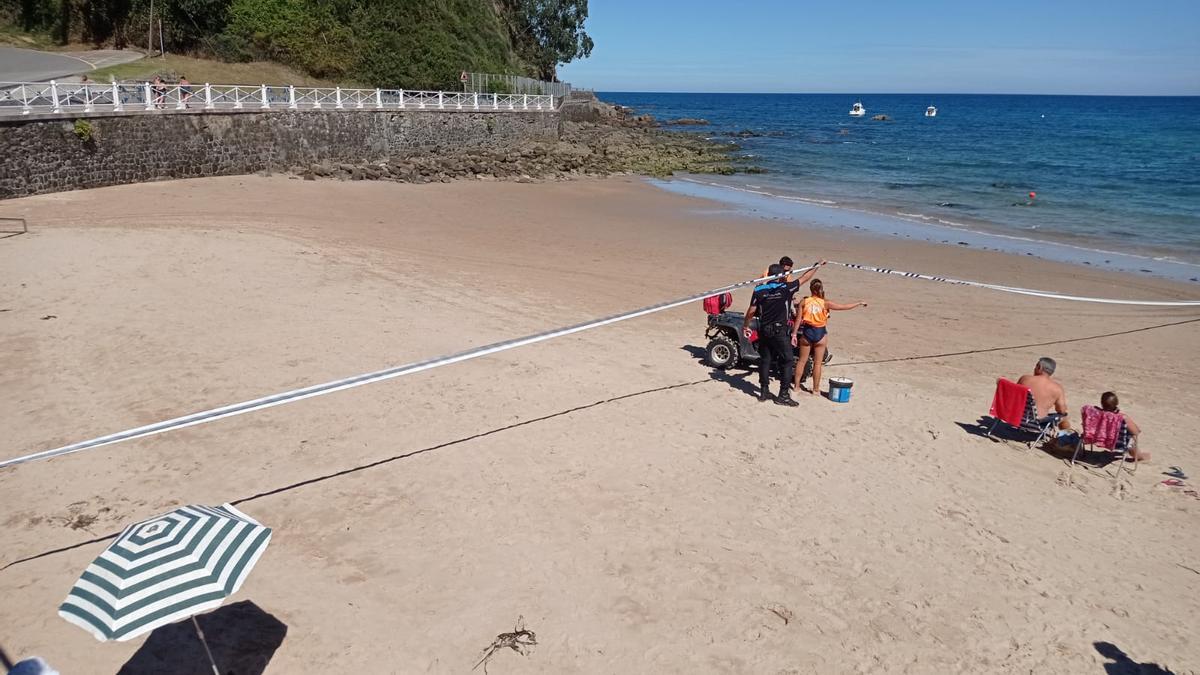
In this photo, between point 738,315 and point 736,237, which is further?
point 736,237

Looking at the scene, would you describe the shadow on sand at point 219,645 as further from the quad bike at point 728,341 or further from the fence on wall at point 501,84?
the fence on wall at point 501,84

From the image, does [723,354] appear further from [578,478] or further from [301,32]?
[301,32]

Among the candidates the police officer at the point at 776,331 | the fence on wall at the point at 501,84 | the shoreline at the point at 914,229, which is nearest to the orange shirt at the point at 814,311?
the police officer at the point at 776,331

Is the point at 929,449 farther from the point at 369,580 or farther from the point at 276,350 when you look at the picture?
the point at 276,350

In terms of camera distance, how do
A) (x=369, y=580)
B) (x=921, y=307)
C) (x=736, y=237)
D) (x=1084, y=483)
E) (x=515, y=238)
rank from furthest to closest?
1. (x=736, y=237)
2. (x=515, y=238)
3. (x=921, y=307)
4. (x=1084, y=483)
5. (x=369, y=580)

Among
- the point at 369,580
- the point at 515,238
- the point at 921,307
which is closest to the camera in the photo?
the point at 369,580

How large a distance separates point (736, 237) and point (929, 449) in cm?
1389

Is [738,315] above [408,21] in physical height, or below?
below

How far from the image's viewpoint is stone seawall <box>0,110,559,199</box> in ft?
61.9

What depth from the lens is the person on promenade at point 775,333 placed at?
932cm

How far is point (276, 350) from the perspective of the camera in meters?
10.3

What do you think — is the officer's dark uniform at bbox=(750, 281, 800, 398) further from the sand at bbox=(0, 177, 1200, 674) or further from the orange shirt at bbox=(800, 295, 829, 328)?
the sand at bbox=(0, 177, 1200, 674)

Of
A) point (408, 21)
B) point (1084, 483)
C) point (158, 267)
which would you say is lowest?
A: point (1084, 483)

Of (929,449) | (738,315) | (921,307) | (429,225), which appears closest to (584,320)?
(738,315)
